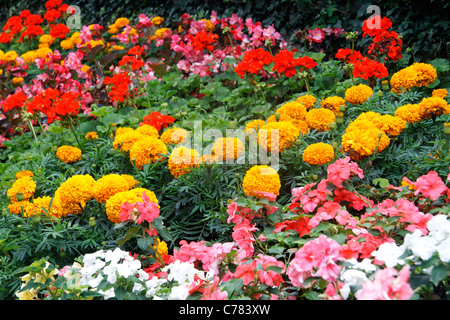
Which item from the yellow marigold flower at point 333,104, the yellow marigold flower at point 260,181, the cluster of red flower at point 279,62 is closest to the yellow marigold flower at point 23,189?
the yellow marigold flower at point 260,181

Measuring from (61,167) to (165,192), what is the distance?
2.57 feet

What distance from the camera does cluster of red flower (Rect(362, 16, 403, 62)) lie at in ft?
9.60

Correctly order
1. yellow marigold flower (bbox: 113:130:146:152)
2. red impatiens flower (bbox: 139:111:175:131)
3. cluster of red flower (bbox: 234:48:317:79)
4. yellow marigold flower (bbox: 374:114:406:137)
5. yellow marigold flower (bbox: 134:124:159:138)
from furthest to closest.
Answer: cluster of red flower (bbox: 234:48:317:79)
red impatiens flower (bbox: 139:111:175:131)
yellow marigold flower (bbox: 134:124:159:138)
yellow marigold flower (bbox: 113:130:146:152)
yellow marigold flower (bbox: 374:114:406:137)

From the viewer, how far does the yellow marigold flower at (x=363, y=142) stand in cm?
203

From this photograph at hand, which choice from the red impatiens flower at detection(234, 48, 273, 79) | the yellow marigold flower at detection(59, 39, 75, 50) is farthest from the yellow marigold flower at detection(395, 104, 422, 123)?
the yellow marigold flower at detection(59, 39, 75, 50)

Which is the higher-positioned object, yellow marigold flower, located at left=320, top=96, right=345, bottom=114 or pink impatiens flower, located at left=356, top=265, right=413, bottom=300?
yellow marigold flower, located at left=320, top=96, right=345, bottom=114

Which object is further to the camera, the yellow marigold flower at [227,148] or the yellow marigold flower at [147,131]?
the yellow marigold flower at [147,131]

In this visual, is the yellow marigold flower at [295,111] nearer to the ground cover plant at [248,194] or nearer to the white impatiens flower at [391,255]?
the ground cover plant at [248,194]

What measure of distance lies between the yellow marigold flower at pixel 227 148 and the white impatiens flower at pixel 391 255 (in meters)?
1.06

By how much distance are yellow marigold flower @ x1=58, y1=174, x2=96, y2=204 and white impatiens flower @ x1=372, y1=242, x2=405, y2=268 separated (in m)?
1.36

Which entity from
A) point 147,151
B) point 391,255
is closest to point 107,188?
point 147,151

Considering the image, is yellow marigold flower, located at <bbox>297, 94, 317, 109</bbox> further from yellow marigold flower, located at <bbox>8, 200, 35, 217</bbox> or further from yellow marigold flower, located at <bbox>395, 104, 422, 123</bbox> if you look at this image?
yellow marigold flower, located at <bbox>8, 200, 35, 217</bbox>

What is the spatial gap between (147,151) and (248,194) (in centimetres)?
67

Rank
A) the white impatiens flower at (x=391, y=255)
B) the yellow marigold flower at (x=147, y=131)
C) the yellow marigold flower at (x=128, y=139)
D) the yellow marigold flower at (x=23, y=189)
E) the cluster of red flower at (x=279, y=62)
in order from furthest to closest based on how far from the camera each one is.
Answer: the cluster of red flower at (x=279, y=62) < the yellow marigold flower at (x=147, y=131) < the yellow marigold flower at (x=128, y=139) < the yellow marigold flower at (x=23, y=189) < the white impatiens flower at (x=391, y=255)
